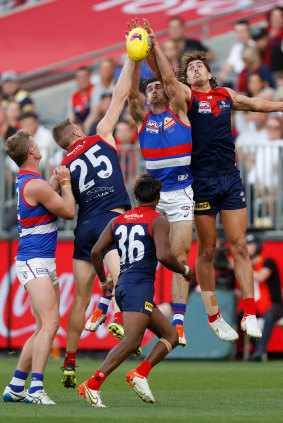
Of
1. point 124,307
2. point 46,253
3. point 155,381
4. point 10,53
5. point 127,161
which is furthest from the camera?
point 10,53

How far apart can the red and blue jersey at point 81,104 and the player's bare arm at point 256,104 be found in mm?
9214

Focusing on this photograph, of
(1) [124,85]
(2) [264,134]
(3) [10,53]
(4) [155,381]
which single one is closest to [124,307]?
(1) [124,85]

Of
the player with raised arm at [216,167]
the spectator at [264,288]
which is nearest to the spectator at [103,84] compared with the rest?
the spectator at [264,288]

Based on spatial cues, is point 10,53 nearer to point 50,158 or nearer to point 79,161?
point 50,158

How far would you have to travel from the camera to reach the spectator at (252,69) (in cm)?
1942

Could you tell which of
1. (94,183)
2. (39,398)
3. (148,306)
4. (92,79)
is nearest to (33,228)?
(94,183)

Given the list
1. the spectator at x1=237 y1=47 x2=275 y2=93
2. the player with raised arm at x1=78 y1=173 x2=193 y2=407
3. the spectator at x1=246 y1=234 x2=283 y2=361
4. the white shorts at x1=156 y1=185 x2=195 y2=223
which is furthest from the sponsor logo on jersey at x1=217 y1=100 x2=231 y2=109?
the spectator at x1=237 y1=47 x2=275 y2=93

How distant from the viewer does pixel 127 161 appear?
669 inches

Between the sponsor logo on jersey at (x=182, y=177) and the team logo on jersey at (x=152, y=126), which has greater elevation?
the team logo on jersey at (x=152, y=126)

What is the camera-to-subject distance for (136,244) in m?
9.48

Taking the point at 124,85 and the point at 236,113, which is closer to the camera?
the point at 124,85

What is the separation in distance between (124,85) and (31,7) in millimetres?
13981

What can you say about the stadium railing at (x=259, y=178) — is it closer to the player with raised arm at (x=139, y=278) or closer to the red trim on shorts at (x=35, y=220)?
the red trim on shorts at (x=35, y=220)

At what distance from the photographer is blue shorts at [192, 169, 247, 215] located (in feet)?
36.6
